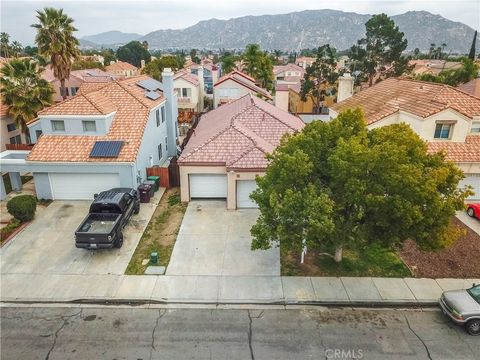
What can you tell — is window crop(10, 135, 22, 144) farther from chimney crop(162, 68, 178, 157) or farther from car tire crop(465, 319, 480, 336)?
car tire crop(465, 319, 480, 336)

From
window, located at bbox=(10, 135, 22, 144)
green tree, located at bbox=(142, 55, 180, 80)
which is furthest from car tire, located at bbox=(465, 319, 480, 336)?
green tree, located at bbox=(142, 55, 180, 80)

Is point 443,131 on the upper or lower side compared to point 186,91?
upper

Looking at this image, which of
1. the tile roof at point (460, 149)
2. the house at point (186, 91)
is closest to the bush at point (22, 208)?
the tile roof at point (460, 149)

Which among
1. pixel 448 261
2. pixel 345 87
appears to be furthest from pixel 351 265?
pixel 345 87

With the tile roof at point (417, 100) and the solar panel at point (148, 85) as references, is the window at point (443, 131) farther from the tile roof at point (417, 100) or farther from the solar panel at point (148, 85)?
the solar panel at point (148, 85)

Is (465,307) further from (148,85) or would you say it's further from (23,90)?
(23,90)

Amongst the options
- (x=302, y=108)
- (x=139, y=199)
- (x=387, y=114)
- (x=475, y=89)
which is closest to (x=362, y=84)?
(x=302, y=108)
